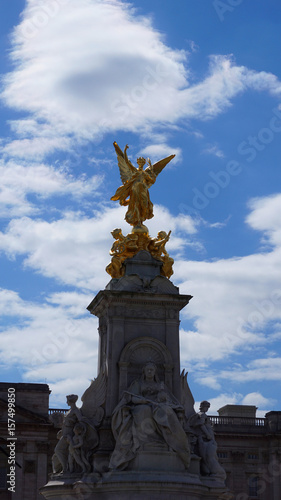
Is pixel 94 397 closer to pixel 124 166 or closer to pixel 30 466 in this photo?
pixel 124 166

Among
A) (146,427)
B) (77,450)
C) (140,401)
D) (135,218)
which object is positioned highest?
(135,218)

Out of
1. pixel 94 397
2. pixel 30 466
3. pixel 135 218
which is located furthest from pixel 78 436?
pixel 30 466

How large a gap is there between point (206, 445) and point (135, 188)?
9901 mm

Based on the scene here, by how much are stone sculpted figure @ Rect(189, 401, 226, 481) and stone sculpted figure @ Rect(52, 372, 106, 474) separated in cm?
340

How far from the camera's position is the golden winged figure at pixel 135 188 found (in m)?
33.3

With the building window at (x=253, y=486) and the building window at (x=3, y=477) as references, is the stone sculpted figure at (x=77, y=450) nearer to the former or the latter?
the building window at (x=3, y=477)

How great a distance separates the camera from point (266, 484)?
65688 mm

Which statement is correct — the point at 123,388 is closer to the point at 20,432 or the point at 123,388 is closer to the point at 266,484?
the point at 20,432

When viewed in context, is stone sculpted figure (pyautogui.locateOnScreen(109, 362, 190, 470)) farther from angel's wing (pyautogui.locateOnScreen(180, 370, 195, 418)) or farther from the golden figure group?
the golden figure group

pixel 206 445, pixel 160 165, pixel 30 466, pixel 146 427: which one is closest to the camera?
pixel 146 427

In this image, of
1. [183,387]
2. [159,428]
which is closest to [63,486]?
[159,428]

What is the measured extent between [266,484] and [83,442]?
130ft

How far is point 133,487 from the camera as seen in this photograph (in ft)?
90.2

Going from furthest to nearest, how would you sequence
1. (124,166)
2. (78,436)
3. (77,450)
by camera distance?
1. (124,166)
2. (78,436)
3. (77,450)
